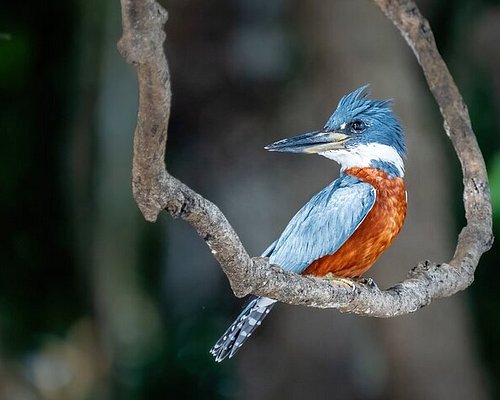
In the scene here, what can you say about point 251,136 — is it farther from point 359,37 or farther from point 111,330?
point 111,330

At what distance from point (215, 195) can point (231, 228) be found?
3.31 metres

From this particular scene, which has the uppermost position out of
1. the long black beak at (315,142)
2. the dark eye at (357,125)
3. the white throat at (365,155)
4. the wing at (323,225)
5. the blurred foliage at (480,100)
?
the long black beak at (315,142)

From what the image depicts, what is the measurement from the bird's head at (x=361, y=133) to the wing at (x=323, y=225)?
0.10 meters

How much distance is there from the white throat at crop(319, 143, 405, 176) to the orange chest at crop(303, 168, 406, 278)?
0.04 meters

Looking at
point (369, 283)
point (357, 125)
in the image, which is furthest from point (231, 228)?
point (357, 125)

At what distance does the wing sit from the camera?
319cm

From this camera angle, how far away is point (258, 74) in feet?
18.7

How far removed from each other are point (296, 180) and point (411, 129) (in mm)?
735

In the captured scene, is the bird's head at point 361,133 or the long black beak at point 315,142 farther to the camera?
the bird's head at point 361,133

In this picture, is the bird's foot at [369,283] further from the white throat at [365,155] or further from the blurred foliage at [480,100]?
the blurred foliage at [480,100]

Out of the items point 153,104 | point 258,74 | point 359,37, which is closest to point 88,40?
point 258,74

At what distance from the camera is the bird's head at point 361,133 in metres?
3.33

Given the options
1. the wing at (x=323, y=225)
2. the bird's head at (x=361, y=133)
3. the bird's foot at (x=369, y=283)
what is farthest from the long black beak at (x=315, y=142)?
the bird's foot at (x=369, y=283)

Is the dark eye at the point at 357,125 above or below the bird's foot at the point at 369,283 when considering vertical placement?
above
